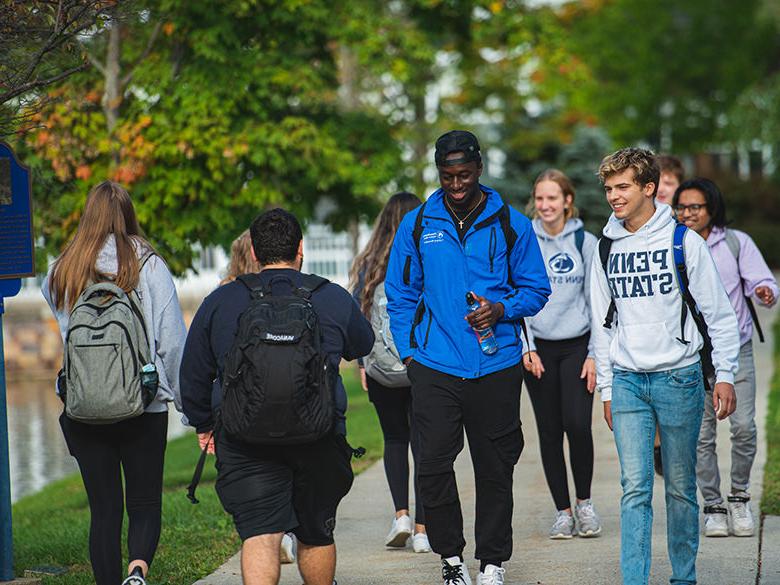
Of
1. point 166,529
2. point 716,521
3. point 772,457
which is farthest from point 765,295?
point 166,529

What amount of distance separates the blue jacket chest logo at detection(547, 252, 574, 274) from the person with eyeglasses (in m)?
0.63

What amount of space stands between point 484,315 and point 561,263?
1.76m

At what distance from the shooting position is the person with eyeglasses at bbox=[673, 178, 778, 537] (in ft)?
22.6

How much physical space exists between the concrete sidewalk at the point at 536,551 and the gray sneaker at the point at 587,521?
54 millimetres

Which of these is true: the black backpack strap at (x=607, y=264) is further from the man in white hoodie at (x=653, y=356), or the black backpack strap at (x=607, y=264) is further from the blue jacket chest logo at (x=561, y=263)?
the blue jacket chest logo at (x=561, y=263)

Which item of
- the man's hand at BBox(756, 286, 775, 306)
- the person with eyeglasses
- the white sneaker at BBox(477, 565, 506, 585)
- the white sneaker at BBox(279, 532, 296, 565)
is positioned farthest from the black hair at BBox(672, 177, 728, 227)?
A: the white sneaker at BBox(279, 532, 296, 565)

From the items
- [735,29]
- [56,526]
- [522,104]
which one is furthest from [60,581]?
[735,29]

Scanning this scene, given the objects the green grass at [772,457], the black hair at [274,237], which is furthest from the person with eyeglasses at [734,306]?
the black hair at [274,237]

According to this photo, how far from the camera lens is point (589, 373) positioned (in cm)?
696

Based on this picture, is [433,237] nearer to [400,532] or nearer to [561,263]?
[561,263]

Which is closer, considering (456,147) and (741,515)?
(456,147)

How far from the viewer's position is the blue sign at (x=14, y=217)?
20.8ft

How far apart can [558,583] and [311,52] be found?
7.74m

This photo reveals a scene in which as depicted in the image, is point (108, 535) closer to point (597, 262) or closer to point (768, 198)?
point (597, 262)
